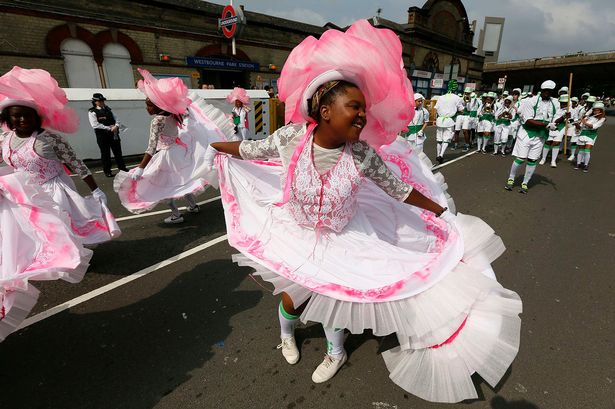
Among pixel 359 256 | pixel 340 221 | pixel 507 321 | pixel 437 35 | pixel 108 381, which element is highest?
pixel 437 35

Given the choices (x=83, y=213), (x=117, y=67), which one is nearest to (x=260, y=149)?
(x=83, y=213)

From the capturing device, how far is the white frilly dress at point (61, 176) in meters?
3.01

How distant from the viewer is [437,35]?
37156mm

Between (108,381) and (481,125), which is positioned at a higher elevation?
(481,125)

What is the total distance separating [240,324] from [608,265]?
4567 millimetres

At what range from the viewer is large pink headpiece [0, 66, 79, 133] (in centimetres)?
270

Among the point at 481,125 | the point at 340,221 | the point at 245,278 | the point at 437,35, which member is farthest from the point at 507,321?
the point at 437,35

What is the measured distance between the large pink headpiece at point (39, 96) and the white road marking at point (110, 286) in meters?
1.69

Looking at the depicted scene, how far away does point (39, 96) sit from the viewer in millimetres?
2881

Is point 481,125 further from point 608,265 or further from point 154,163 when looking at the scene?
point 154,163

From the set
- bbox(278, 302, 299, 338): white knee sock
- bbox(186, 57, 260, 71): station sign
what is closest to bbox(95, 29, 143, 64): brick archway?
bbox(186, 57, 260, 71): station sign

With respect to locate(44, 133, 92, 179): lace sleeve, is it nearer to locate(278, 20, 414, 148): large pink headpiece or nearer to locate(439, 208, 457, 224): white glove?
locate(278, 20, 414, 148): large pink headpiece

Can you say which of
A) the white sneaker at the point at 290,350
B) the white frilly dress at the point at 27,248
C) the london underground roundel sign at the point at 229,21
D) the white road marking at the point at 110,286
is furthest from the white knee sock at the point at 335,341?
the london underground roundel sign at the point at 229,21

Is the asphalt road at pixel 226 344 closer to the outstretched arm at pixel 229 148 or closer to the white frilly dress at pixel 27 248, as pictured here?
the white frilly dress at pixel 27 248
